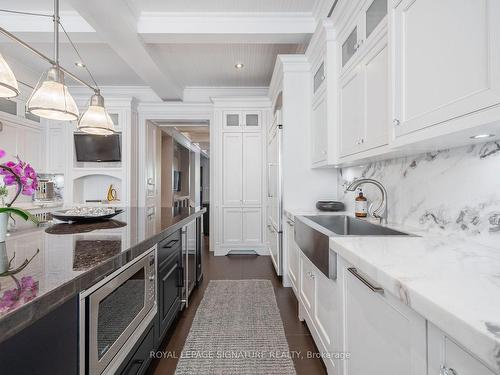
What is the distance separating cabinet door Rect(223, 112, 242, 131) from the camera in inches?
171

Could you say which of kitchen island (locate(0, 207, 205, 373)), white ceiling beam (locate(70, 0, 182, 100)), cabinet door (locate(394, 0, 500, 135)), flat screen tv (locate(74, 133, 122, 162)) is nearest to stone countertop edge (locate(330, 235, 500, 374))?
cabinet door (locate(394, 0, 500, 135))

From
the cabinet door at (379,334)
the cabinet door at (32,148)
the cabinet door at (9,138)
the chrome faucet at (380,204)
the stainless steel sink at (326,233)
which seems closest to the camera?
the cabinet door at (379,334)

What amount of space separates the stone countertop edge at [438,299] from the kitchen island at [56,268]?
86 centimetres

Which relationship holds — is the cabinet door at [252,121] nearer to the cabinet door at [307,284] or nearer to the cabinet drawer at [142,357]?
the cabinet door at [307,284]

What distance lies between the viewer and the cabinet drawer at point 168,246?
1601 mm

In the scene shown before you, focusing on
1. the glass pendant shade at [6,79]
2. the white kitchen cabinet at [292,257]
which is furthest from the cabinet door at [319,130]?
the glass pendant shade at [6,79]

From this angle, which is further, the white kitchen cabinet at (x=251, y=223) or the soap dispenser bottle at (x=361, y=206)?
the white kitchen cabinet at (x=251, y=223)

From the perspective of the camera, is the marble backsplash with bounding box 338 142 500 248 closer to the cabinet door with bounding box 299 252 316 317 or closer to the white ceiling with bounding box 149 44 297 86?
the cabinet door with bounding box 299 252 316 317

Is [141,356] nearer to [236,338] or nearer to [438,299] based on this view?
[236,338]

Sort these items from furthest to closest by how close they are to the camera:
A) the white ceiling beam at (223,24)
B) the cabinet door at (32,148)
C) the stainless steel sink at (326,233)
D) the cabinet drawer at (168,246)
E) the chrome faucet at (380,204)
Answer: the cabinet door at (32,148)
the white ceiling beam at (223,24)
the chrome faucet at (380,204)
the cabinet drawer at (168,246)
the stainless steel sink at (326,233)

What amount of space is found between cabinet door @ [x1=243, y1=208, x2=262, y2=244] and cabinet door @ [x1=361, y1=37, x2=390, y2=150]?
2.83m

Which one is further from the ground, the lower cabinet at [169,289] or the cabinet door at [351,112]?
the cabinet door at [351,112]

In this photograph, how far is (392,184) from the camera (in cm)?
179

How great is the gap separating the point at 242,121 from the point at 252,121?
6.7 inches
